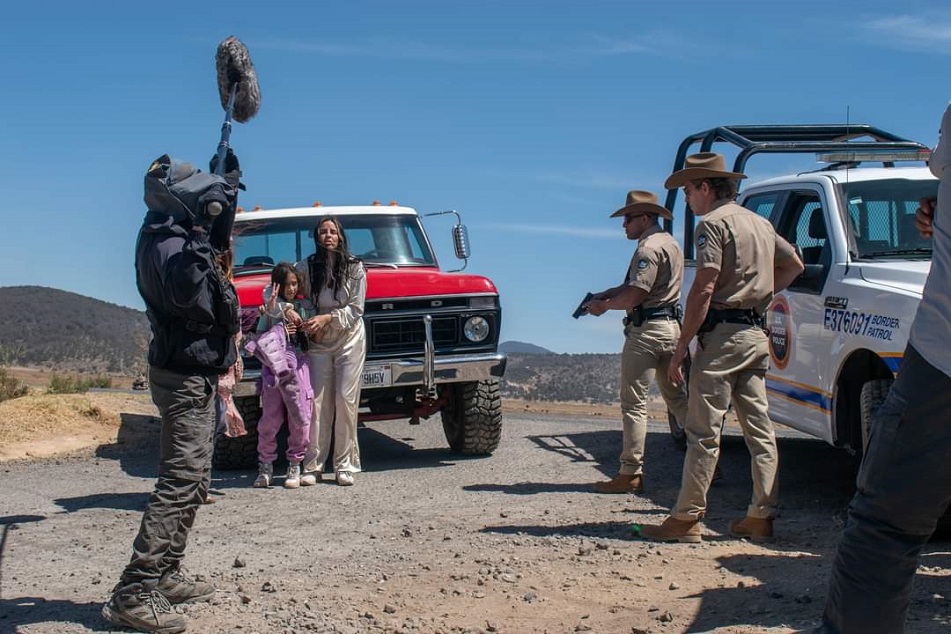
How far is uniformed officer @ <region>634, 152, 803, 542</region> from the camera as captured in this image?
20.0 ft

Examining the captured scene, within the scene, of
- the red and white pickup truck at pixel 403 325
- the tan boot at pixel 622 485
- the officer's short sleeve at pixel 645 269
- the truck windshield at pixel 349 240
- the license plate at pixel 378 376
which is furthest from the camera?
the truck windshield at pixel 349 240

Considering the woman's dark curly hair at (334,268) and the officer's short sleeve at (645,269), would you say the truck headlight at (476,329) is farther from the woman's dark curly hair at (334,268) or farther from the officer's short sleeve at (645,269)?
the officer's short sleeve at (645,269)

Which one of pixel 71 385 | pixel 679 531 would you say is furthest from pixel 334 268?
pixel 71 385

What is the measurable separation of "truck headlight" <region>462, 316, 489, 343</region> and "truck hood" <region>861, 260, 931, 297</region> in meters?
3.81

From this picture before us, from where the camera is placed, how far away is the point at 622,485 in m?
8.08

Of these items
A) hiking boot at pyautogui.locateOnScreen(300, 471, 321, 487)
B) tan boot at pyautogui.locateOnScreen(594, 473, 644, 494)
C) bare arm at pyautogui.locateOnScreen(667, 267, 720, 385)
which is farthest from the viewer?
hiking boot at pyautogui.locateOnScreen(300, 471, 321, 487)

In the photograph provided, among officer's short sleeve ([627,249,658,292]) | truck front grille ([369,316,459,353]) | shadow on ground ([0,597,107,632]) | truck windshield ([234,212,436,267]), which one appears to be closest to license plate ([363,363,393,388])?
truck front grille ([369,316,459,353])

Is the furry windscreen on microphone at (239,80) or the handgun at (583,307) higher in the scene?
the furry windscreen on microphone at (239,80)

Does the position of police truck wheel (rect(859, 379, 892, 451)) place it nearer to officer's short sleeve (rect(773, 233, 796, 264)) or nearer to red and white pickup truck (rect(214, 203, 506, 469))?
officer's short sleeve (rect(773, 233, 796, 264))

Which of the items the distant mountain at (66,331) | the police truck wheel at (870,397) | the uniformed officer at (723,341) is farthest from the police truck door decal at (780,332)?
the distant mountain at (66,331)

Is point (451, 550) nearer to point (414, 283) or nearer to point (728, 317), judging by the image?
point (728, 317)

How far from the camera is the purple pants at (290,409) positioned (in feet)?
29.0

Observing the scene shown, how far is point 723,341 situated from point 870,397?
107cm

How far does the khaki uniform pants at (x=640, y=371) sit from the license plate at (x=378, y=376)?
226 cm
